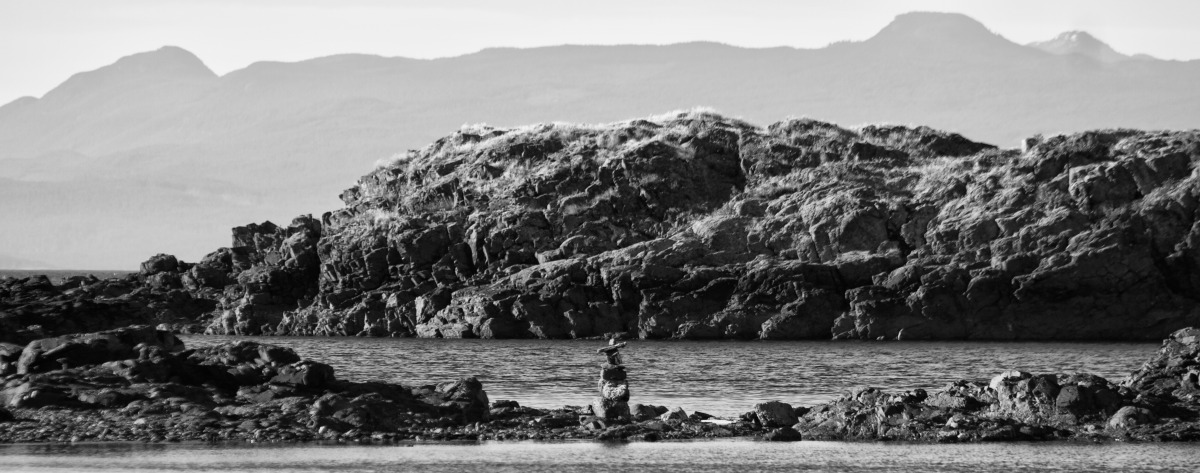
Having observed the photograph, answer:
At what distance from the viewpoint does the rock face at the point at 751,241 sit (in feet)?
317

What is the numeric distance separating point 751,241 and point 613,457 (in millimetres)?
58427

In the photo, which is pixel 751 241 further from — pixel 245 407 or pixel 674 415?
pixel 245 407

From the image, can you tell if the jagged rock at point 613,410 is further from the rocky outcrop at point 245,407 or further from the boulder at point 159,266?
the boulder at point 159,266

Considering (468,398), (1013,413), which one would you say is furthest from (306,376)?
(1013,413)

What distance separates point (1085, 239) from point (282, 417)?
186 ft

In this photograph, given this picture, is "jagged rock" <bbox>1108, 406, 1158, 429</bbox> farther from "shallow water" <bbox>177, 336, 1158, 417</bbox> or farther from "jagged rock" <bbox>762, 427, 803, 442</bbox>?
"shallow water" <bbox>177, 336, 1158, 417</bbox>

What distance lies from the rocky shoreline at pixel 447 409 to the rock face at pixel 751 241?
37935mm

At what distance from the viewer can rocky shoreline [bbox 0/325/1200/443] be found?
51812 millimetres

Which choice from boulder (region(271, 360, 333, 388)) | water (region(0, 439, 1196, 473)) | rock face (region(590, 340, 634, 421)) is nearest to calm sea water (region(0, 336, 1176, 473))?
water (region(0, 439, 1196, 473))

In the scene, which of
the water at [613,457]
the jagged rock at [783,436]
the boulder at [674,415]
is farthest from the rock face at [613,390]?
the jagged rock at [783,436]

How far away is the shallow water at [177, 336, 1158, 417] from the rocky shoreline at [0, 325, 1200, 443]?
22.6 ft

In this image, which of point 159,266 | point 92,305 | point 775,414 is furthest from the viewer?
point 159,266

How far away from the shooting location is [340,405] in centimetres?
5441

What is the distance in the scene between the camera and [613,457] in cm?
4853
